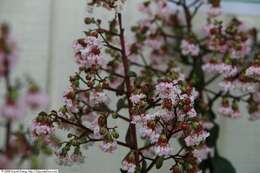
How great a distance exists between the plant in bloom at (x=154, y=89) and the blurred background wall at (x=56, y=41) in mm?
95

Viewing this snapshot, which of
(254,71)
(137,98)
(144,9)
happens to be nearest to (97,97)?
(137,98)

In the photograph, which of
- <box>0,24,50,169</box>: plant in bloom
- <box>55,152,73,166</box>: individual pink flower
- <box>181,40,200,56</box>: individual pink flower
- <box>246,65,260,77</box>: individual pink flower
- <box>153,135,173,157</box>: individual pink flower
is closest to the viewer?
<box>0,24,50,169</box>: plant in bloom

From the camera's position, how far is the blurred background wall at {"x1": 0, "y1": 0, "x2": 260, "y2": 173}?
1352 mm

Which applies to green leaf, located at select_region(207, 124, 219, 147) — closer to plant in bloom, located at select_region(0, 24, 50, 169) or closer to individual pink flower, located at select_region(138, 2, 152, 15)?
individual pink flower, located at select_region(138, 2, 152, 15)

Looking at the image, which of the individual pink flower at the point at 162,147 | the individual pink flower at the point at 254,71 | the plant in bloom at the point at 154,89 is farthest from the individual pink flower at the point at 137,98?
the individual pink flower at the point at 254,71

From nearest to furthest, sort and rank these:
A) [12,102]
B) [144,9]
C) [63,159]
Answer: [12,102]
[63,159]
[144,9]

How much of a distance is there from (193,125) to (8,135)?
0.40 m

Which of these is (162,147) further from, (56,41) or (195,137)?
(56,41)

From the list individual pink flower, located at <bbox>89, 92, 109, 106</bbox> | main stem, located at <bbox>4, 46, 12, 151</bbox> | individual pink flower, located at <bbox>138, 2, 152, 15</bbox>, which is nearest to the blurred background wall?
individual pink flower, located at <bbox>138, 2, 152, 15</bbox>

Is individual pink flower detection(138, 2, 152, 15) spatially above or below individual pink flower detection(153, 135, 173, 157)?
above

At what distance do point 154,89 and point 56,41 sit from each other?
0.54 meters

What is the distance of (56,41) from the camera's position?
56.7 inches

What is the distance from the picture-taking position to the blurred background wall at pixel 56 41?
1.35 metres

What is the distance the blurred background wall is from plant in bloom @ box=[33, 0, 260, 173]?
95mm
